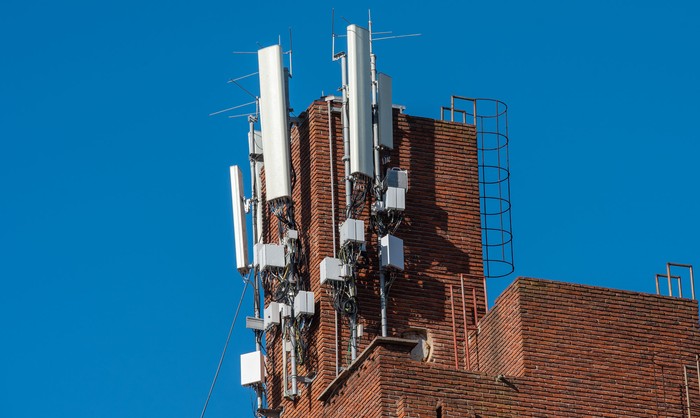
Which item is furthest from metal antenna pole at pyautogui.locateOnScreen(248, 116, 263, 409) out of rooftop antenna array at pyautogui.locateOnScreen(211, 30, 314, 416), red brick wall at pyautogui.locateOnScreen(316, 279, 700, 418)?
red brick wall at pyautogui.locateOnScreen(316, 279, 700, 418)

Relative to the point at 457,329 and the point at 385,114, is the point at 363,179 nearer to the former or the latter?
the point at 385,114

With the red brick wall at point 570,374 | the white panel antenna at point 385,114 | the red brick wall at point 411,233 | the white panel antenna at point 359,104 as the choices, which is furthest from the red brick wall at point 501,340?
the white panel antenna at point 385,114

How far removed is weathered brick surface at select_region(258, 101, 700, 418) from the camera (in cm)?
7025

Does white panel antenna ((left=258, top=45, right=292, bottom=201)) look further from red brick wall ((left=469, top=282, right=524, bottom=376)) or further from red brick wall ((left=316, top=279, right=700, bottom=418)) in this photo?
red brick wall ((left=316, top=279, right=700, bottom=418))

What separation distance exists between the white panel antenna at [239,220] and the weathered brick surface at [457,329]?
7.94 ft

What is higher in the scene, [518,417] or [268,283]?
[268,283]

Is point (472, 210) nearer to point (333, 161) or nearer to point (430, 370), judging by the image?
point (333, 161)

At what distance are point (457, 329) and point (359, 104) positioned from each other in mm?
6684

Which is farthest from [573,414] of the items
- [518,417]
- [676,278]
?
[676,278]

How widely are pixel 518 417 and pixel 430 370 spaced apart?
8.34ft

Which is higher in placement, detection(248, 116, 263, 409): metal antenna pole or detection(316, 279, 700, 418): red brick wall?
detection(248, 116, 263, 409): metal antenna pole

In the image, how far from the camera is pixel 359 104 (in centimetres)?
7631

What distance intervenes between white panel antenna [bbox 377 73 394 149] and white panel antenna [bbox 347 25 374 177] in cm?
49

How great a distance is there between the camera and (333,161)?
77688 mm
